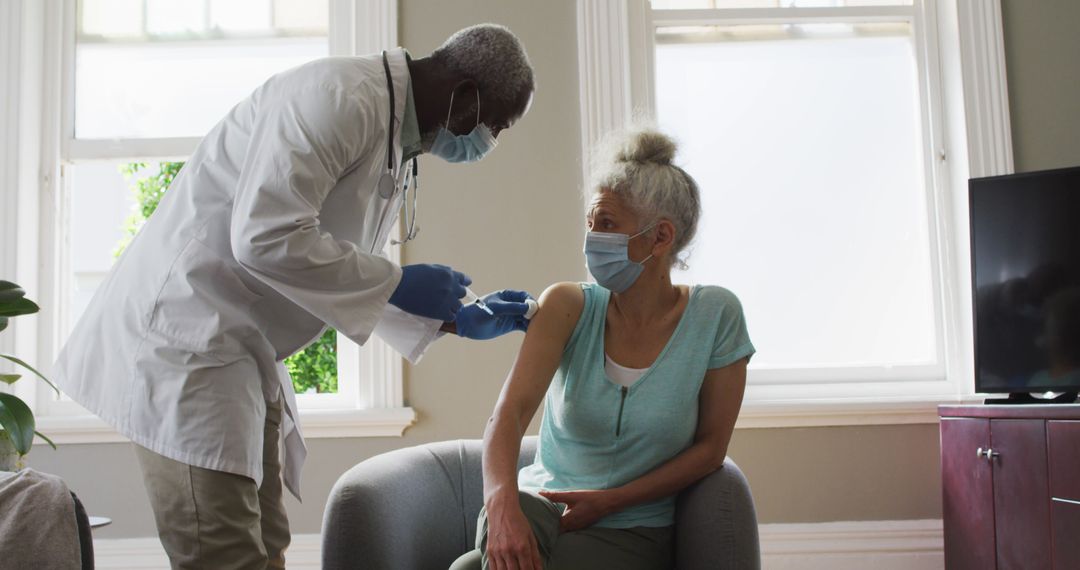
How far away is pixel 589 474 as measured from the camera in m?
1.67

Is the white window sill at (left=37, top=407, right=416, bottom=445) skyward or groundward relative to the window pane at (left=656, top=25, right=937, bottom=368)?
groundward

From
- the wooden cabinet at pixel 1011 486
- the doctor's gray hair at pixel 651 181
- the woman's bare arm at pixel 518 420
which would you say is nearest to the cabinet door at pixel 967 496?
the wooden cabinet at pixel 1011 486

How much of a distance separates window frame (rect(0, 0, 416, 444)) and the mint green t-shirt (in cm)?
120

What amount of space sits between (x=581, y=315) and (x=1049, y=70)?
205 centimetres

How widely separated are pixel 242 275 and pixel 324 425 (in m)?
1.47

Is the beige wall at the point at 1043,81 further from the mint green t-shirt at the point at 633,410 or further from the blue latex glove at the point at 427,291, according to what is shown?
the blue latex glove at the point at 427,291

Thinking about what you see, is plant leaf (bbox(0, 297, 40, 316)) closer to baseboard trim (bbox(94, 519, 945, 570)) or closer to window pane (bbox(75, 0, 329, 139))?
baseboard trim (bbox(94, 519, 945, 570))

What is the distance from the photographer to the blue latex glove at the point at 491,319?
1.73m

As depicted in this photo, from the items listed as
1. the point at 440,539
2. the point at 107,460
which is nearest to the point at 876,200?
the point at 440,539

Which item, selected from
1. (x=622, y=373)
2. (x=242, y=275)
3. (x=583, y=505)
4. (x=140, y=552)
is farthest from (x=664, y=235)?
(x=140, y=552)

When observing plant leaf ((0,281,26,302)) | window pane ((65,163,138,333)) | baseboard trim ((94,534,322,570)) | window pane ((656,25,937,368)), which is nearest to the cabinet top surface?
window pane ((656,25,937,368))

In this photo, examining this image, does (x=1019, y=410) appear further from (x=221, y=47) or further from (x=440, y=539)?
(x=221, y=47)

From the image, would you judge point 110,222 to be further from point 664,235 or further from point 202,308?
point 664,235

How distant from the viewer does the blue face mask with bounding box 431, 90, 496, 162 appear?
5.32 ft
